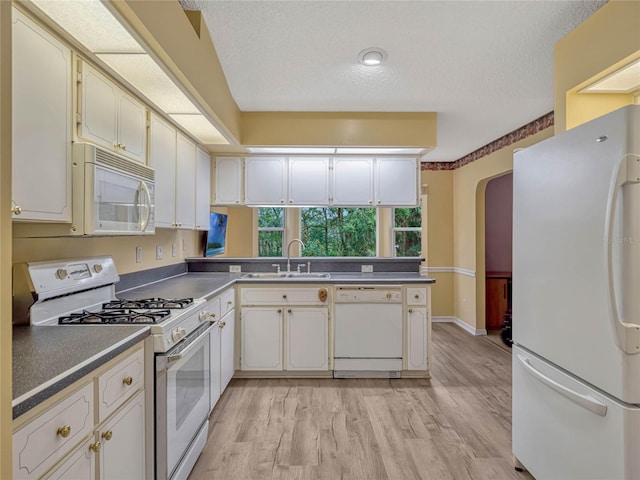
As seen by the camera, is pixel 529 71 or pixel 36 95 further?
pixel 529 71

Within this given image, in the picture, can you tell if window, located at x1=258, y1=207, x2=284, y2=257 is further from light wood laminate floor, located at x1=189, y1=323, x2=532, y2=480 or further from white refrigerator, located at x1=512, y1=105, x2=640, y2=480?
white refrigerator, located at x1=512, y1=105, x2=640, y2=480

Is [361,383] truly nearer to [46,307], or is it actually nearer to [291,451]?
[291,451]

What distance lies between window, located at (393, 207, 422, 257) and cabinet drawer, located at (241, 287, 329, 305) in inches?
101

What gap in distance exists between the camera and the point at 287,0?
6.68 ft

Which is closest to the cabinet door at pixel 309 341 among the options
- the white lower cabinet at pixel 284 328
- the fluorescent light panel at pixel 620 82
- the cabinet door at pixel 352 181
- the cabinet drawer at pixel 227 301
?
the white lower cabinet at pixel 284 328

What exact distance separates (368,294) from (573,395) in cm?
184

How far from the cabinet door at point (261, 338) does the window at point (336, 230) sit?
6.54 feet

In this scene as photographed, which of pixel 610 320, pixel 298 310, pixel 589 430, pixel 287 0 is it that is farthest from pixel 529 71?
pixel 298 310

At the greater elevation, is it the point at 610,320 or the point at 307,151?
the point at 307,151

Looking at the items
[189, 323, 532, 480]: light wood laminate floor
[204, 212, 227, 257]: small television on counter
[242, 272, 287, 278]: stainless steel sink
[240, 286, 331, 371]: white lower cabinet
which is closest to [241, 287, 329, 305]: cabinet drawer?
[240, 286, 331, 371]: white lower cabinet

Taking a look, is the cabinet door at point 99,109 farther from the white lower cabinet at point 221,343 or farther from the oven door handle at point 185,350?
the white lower cabinet at point 221,343

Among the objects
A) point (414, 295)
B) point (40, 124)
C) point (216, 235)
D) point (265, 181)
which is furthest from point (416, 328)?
point (40, 124)

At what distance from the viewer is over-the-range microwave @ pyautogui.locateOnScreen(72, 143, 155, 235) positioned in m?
1.54

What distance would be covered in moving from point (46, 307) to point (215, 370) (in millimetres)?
1286
